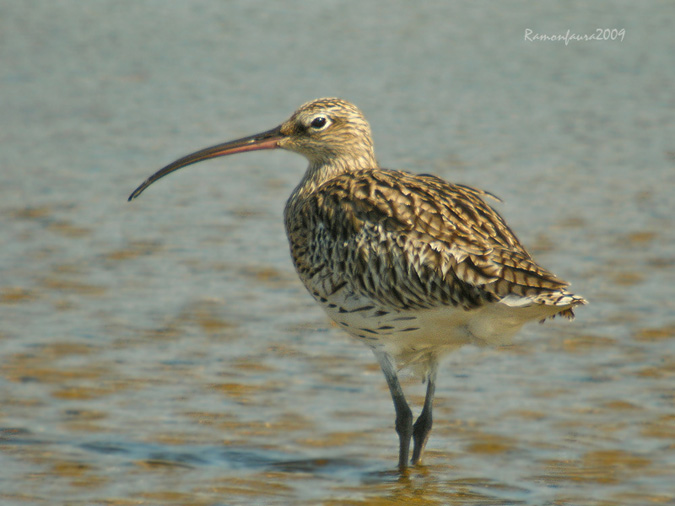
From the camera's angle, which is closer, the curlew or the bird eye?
the curlew

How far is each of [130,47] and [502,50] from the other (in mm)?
6620

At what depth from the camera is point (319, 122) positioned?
717 centimetres

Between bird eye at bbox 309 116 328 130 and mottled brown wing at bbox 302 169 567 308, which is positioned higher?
bird eye at bbox 309 116 328 130

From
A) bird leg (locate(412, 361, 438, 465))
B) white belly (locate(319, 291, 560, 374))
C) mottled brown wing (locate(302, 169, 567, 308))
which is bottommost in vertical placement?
bird leg (locate(412, 361, 438, 465))

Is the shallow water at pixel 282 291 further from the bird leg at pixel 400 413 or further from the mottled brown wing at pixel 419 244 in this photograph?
the mottled brown wing at pixel 419 244

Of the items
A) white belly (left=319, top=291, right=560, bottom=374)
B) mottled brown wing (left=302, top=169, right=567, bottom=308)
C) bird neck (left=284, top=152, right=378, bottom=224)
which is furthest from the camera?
bird neck (left=284, top=152, right=378, bottom=224)

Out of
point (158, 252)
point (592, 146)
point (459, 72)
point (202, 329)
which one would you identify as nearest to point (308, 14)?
point (459, 72)

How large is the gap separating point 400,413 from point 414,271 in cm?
111

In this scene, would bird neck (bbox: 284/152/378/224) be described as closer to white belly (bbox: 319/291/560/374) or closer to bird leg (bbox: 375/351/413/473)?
white belly (bbox: 319/291/560/374)

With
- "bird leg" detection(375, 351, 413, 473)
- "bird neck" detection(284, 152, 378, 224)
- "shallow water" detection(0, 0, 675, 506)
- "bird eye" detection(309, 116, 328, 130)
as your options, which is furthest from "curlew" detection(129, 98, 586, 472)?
"shallow water" detection(0, 0, 675, 506)

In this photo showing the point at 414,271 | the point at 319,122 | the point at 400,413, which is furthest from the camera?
the point at 319,122

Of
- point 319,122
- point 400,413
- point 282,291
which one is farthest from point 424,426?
point 282,291

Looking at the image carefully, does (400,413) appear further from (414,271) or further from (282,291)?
(282,291)

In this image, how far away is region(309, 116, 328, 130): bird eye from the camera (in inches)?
282
